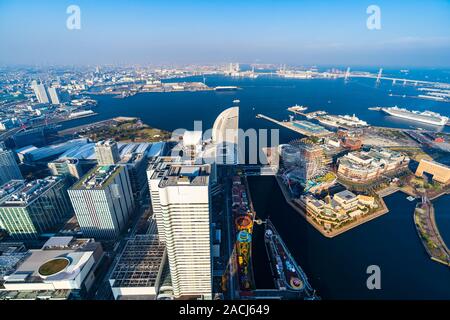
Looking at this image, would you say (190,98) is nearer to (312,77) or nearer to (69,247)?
(69,247)

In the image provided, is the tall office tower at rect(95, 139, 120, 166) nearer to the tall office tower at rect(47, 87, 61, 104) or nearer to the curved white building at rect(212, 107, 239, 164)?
the curved white building at rect(212, 107, 239, 164)

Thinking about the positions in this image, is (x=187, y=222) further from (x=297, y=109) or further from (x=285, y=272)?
(x=297, y=109)

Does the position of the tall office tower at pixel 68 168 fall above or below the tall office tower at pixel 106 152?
below

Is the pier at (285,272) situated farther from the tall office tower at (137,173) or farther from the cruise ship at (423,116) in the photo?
the cruise ship at (423,116)

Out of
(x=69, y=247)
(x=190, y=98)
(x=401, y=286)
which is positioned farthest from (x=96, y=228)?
(x=190, y=98)

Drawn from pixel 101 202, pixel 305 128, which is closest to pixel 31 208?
pixel 101 202

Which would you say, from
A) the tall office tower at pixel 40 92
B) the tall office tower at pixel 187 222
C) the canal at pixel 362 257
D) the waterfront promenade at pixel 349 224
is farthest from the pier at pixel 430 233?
the tall office tower at pixel 40 92

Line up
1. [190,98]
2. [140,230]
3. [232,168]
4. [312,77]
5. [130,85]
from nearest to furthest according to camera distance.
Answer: [140,230] → [232,168] → [190,98] → [130,85] → [312,77]
